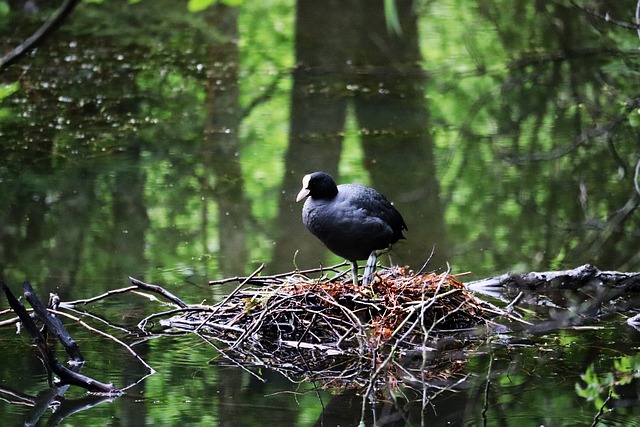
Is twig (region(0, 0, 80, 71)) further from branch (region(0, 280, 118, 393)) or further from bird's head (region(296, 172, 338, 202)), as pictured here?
bird's head (region(296, 172, 338, 202))

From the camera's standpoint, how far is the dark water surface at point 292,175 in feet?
17.0

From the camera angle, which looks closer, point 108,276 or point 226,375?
point 226,375

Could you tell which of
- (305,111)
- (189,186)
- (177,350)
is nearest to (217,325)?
(177,350)

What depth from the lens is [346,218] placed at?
6.10m

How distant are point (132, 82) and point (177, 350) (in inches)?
334

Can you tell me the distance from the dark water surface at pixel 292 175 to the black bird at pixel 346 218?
2.78 feet

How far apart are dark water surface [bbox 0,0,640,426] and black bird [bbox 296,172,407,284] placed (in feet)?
2.78

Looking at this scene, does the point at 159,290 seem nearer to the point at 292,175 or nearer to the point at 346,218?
the point at 346,218

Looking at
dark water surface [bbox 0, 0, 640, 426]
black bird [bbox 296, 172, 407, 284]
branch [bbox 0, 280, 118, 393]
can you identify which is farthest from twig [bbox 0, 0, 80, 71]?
black bird [bbox 296, 172, 407, 284]

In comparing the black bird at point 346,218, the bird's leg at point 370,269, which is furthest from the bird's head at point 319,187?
Result: the bird's leg at point 370,269

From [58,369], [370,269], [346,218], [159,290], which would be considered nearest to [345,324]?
[370,269]

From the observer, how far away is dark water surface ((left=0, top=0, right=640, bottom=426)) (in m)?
5.20

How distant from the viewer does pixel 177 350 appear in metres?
6.00

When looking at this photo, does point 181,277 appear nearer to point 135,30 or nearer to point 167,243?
point 167,243
